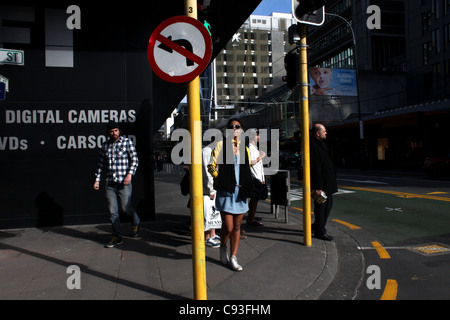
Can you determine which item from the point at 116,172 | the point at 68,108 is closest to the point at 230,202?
the point at 116,172

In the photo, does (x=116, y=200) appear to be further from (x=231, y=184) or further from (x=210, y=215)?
(x=231, y=184)

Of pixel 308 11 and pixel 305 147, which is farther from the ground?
pixel 308 11

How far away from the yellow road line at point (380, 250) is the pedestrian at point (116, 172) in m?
3.70

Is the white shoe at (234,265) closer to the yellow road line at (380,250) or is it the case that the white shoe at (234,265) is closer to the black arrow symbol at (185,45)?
the yellow road line at (380,250)

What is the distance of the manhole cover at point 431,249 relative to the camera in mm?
4550

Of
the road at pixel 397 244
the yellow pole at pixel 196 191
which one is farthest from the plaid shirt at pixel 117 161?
the road at pixel 397 244

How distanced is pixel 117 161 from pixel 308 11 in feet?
11.3

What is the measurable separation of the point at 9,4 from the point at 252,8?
475cm

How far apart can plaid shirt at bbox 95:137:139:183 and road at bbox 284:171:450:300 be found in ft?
10.8

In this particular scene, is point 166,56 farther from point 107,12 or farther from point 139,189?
point 107,12

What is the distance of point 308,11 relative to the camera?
4.44m

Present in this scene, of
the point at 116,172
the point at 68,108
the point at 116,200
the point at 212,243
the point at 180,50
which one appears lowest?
the point at 212,243

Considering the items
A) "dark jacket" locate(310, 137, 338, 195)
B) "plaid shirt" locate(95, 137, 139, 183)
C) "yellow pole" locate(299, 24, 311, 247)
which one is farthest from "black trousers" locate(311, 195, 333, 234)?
"plaid shirt" locate(95, 137, 139, 183)

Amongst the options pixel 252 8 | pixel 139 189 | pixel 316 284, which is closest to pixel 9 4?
A: pixel 139 189
